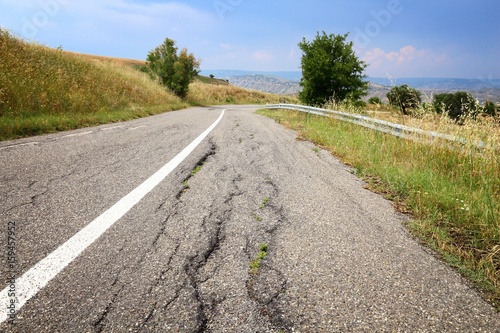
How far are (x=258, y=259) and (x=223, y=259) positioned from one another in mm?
263

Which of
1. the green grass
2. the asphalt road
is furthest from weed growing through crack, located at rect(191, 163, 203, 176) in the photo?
the green grass

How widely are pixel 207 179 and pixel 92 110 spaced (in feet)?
31.0

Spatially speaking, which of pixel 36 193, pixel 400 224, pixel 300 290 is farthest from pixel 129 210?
pixel 400 224

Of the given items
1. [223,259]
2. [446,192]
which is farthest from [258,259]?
[446,192]

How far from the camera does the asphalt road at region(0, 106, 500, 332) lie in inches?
58.6

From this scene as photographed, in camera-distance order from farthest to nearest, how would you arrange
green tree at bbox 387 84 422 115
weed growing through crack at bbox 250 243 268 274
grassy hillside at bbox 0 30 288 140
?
1. grassy hillside at bbox 0 30 288 140
2. green tree at bbox 387 84 422 115
3. weed growing through crack at bbox 250 243 268 274

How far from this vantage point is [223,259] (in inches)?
79.2

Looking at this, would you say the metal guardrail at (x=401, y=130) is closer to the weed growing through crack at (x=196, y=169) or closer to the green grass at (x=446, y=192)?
the green grass at (x=446, y=192)

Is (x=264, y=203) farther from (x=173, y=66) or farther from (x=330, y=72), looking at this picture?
(x=173, y=66)

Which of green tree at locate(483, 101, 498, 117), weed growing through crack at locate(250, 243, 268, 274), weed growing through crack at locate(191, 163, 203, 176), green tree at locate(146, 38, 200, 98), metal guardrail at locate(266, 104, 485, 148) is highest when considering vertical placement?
green tree at locate(146, 38, 200, 98)

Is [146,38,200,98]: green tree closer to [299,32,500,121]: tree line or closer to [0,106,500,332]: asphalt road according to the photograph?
[299,32,500,121]: tree line

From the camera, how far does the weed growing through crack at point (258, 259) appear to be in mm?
1898

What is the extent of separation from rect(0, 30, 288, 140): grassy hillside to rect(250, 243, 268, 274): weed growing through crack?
6.72 m

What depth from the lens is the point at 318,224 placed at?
8.58ft
